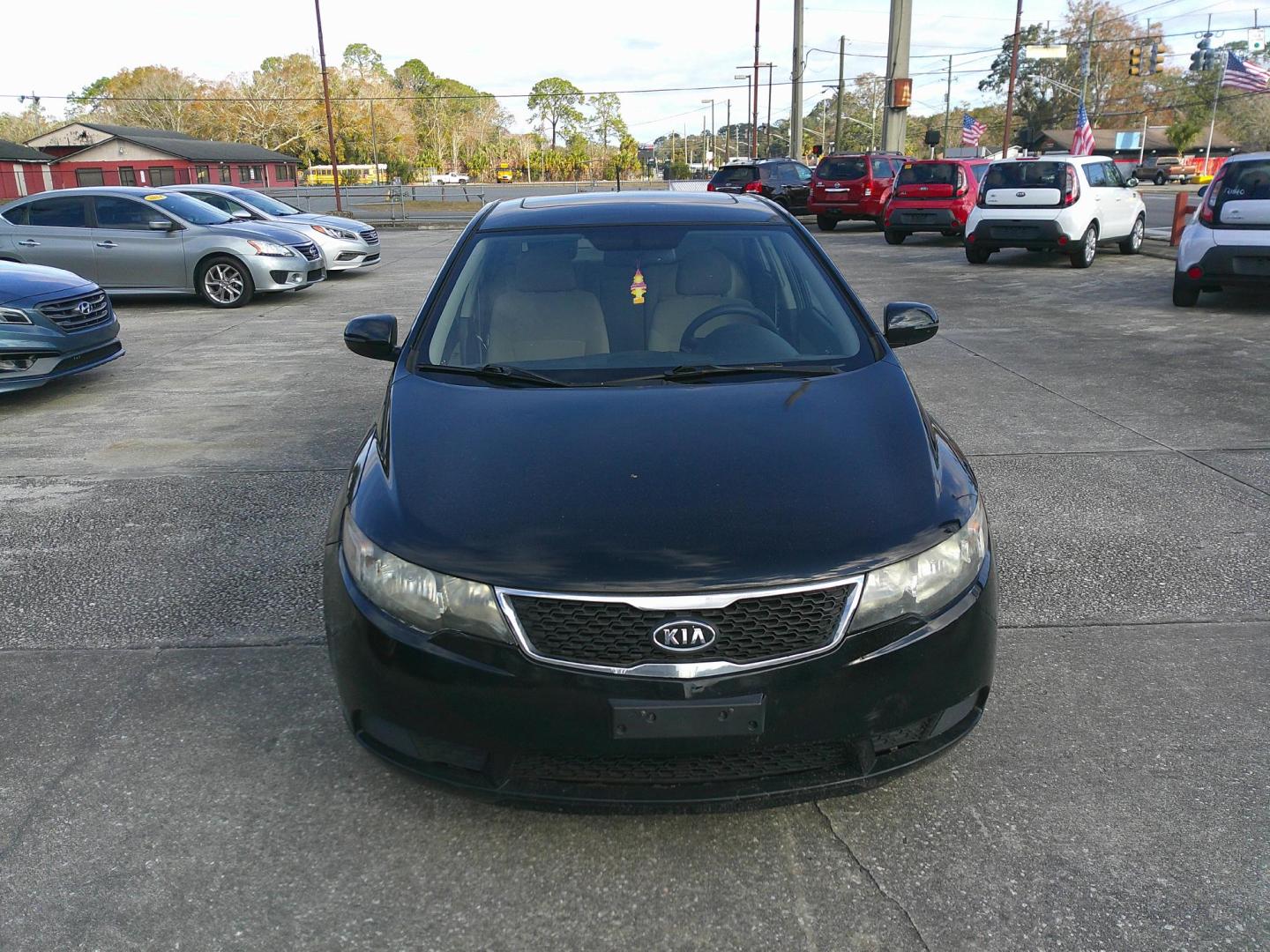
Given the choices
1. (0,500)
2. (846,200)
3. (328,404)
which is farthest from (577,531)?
(846,200)

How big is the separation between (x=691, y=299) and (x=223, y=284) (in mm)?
11623

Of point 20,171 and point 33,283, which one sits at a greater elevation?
point 20,171

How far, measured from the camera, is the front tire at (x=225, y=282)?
13797 millimetres

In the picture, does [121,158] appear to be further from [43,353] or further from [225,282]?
[43,353]

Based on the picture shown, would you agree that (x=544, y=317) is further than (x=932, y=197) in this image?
No

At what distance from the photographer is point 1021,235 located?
16188mm

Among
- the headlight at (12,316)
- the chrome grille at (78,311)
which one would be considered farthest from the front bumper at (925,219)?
the headlight at (12,316)

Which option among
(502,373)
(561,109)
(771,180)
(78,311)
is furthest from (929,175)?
(561,109)

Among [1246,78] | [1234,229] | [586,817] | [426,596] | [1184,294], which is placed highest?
[1246,78]

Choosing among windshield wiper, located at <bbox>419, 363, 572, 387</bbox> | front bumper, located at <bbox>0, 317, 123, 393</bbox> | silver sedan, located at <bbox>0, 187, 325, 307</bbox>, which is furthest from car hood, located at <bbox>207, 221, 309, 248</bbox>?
windshield wiper, located at <bbox>419, 363, 572, 387</bbox>

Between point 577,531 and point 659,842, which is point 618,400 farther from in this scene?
point 659,842

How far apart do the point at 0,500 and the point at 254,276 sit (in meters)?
8.73

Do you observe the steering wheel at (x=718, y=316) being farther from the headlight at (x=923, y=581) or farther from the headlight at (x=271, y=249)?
the headlight at (x=271, y=249)

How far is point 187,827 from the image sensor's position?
280 centimetres
